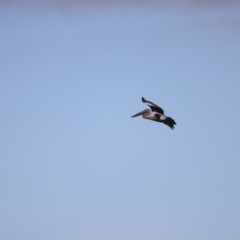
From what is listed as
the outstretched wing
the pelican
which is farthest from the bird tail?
the outstretched wing

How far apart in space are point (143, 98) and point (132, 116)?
148 cm

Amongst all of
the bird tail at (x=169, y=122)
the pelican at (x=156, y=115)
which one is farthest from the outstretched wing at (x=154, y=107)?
the bird tail at (x=169, y=122)

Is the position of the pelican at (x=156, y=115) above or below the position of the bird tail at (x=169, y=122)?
above

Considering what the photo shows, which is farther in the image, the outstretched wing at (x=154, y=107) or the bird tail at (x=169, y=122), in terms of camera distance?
the outstretched wing at (x=154, y=107)

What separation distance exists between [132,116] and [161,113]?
158 inches

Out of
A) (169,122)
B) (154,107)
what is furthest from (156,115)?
(169,122)

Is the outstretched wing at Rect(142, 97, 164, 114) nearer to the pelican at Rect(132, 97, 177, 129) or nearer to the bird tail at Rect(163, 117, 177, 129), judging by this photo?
the pelican at Rect(132, 97, 177, 129)

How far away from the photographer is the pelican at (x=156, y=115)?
66562mm

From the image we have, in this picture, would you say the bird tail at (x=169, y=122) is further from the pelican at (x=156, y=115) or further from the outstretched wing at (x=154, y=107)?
the outstretched wing at (x=154, y=107)

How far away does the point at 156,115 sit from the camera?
68938mm

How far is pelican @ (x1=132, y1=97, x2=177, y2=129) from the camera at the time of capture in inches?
2621

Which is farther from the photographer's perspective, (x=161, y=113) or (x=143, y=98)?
(x=143, y=98)

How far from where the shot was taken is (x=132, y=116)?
72750mm

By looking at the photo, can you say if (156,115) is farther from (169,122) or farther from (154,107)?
(169,122)
